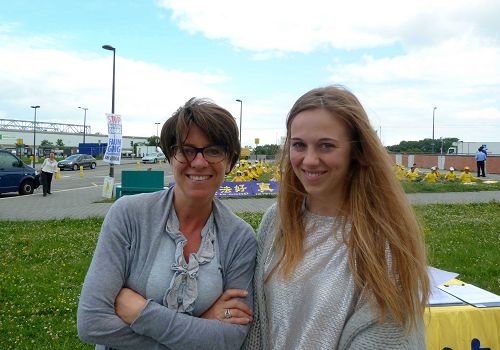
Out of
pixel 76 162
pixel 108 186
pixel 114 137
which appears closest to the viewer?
pixel 114 137

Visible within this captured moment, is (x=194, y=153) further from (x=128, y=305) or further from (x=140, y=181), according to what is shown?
(x=140, y=181)

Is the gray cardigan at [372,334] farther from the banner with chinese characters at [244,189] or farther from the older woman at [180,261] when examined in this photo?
the banner with chinese characters at [244,189]

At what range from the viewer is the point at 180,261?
1.81 meters

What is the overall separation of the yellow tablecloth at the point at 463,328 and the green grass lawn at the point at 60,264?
504 millimetres

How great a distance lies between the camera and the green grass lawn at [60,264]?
435 cm

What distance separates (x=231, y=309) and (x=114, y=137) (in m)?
14.9

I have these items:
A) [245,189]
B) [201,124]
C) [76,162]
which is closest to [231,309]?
[201,124]

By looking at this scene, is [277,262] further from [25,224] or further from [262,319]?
[25,224]

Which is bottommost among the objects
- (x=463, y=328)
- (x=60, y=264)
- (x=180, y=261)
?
(x=60, y=264)

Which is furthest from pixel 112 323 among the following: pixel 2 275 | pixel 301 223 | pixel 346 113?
pixel 2 275

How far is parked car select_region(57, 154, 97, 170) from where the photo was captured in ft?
135


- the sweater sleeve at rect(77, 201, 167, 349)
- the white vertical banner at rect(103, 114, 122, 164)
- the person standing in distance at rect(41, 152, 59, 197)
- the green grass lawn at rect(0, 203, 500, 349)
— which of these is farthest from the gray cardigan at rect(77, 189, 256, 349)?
the person standing in distance at rect(41, 152, 59, 197)

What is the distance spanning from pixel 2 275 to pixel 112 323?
17.2ft

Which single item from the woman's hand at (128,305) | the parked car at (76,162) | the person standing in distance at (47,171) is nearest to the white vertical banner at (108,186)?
the person standing in distance at (47,171)
